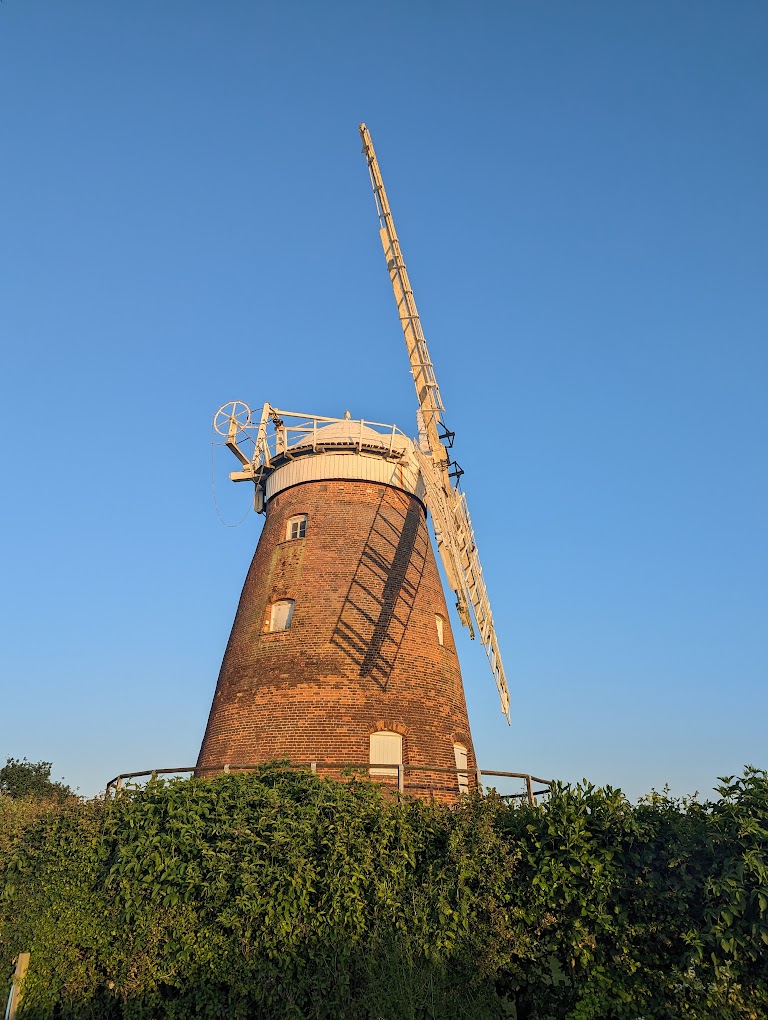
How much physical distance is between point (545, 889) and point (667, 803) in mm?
1859

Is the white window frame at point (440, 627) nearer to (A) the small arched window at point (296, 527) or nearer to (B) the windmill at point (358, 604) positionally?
(B) the windmill at point (358, 604)

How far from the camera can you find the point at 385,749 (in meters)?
15.8

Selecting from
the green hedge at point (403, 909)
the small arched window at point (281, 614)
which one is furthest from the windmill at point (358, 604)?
the green hedge at point (403, 909)

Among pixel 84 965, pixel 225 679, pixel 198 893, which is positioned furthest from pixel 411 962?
pixel 225 679

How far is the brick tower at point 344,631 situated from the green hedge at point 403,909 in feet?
13.6

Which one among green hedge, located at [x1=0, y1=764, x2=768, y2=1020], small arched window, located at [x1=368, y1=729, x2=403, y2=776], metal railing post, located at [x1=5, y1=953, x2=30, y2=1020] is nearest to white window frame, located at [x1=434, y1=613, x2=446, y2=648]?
small arched window, located at [x1=368, y1=729, x2=403, y2=776]

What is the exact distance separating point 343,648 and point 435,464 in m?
5.90

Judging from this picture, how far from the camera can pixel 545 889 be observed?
8.84 metres

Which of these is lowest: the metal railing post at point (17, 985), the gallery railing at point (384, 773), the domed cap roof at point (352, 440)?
the metal railing post at point (17, 985)

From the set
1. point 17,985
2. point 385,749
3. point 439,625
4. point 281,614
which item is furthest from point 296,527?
point 17,985

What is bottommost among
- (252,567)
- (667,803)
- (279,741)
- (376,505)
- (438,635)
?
(667,803)

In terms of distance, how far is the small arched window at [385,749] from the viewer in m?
15.5

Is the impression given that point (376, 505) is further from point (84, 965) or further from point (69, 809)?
point (84, 965)

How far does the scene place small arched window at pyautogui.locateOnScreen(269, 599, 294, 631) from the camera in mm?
17547
